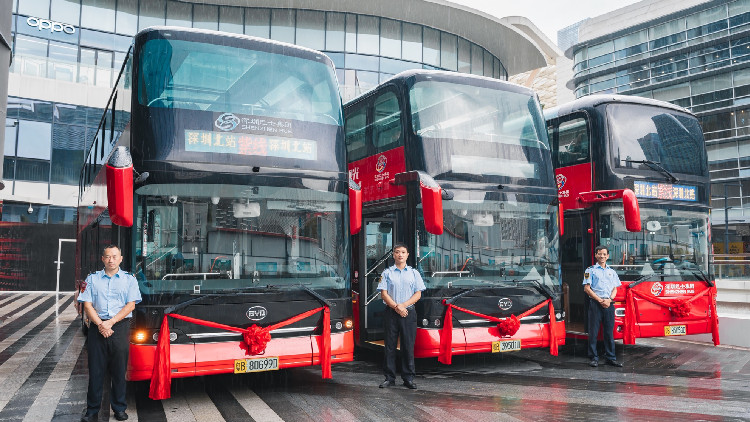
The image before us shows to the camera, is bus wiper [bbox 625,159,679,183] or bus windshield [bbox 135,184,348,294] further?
bus wiper [bbox 625,159,679,183]

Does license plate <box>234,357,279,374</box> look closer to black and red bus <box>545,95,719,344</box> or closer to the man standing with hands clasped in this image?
the man standing with hands clasped

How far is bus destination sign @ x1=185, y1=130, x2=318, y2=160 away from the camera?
695 centimetres

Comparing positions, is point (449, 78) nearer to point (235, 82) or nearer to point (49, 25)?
point (235, 82)

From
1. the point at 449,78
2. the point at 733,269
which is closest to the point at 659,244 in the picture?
the point at 449,78

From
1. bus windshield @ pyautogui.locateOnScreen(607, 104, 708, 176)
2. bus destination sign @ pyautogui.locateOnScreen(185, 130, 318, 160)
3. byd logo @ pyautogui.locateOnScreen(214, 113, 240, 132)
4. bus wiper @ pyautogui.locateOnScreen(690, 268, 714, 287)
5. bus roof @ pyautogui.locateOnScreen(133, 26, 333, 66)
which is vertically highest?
bus roof @ pyautogui.locateOnScreen(133, 26, 333, 66)

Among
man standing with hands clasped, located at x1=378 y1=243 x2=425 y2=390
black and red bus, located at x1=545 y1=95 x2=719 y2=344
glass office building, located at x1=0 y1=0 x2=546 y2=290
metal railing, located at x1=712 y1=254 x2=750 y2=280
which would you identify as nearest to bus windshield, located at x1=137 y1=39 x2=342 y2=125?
man standing with hands clasped, located at x1=378 y1=243 x2=425 y2=390

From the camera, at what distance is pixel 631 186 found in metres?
10.2

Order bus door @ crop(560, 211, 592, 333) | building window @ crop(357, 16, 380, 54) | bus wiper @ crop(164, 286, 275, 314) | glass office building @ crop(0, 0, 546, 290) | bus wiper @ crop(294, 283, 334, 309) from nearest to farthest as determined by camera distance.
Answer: bus wiper @ crop(164, 286, 275, 314), bus wiper @ crop(294, 283, 334, 309), bus door @ crop(560, 211, 592, 333), glass office building @ crop(0, 0, 546, 290), building window @ crop(357, 16, 380, 54)

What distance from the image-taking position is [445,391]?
26.0ft

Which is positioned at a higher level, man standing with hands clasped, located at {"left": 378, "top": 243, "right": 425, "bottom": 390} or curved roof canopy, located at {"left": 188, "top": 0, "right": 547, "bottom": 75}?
curved roof canopy, located at {"left": 188, "top": 0, "right": 547, "bottom": 75}

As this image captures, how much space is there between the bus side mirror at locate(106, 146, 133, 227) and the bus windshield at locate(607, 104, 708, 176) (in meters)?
7.24

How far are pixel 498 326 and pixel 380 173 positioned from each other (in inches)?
108

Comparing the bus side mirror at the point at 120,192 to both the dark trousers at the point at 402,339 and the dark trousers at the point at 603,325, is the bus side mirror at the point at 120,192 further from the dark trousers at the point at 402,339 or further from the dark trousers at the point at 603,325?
the dark trousers at the point at 603,325

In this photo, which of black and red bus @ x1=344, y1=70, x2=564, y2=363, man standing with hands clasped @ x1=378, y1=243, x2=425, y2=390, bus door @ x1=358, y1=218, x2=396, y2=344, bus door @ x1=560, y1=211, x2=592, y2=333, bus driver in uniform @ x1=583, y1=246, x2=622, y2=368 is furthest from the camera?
bus door @ x1=560, y1=211, x2=592, y2=333
